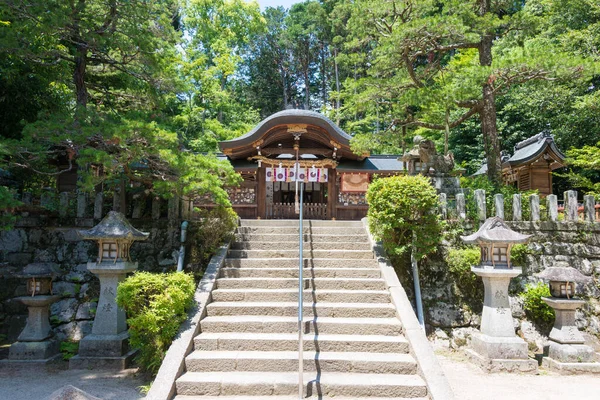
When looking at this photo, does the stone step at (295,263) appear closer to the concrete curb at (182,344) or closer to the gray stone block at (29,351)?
the concrete curb at (182,344)

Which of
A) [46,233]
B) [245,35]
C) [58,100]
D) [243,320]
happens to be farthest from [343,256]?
[245,35]

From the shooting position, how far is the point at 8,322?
307 inches

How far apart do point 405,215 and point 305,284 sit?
237 cm

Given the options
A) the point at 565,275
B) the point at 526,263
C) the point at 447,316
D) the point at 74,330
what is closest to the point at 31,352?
the point at 74,330

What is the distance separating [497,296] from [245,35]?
22467 millimetres

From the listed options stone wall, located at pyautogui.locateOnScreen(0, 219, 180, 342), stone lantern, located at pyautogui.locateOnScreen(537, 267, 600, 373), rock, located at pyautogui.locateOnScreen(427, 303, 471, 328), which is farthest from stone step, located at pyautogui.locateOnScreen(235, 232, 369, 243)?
stone lantern, located at pyautogui.locateOnScreen(537, 267, 600, 373)

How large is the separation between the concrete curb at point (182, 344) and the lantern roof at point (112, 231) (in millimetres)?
1438

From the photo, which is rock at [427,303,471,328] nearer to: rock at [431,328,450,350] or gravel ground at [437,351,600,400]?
rock at [431,328,450,350]

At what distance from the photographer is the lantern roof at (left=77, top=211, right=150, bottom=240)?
6.43 meters

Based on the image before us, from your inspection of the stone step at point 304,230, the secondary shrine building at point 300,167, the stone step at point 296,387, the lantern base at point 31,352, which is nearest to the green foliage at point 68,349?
the lantern base at point 31,352

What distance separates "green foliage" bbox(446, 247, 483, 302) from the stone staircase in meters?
1.71

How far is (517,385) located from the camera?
558 cm

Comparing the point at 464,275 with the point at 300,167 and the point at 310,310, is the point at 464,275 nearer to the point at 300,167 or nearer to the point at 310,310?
the point at 310,310

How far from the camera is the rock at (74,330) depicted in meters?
7.58
